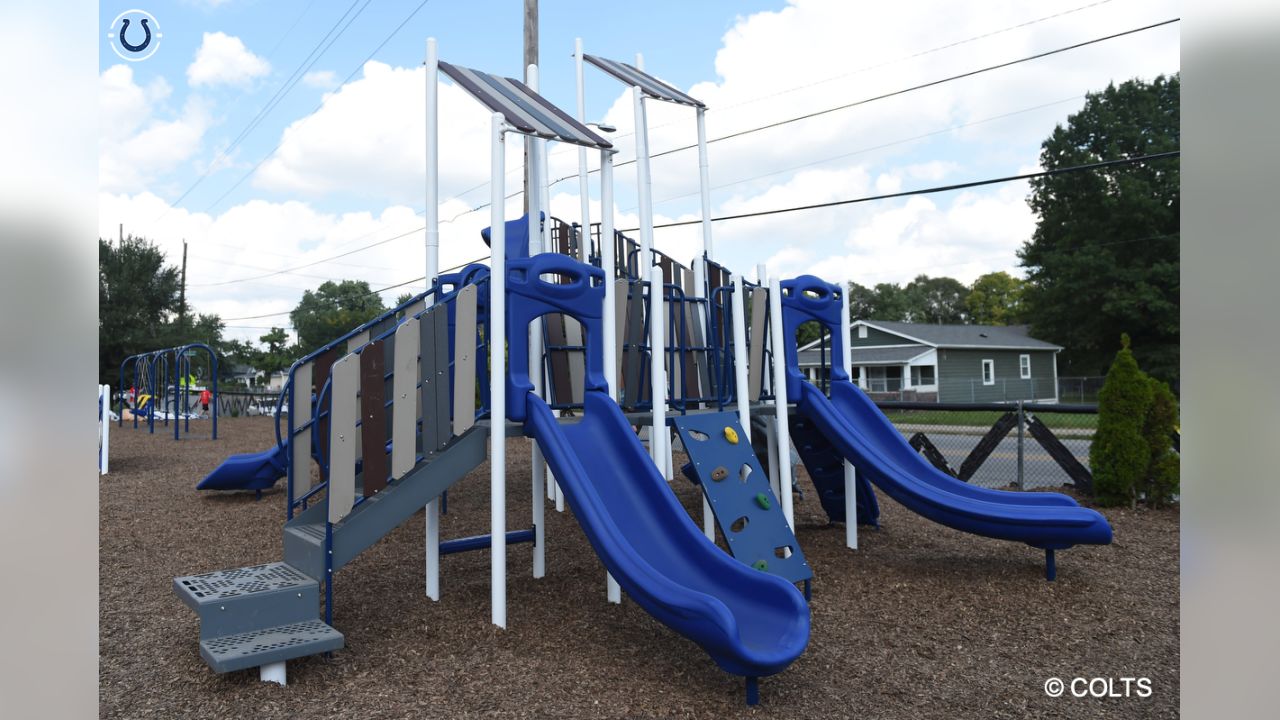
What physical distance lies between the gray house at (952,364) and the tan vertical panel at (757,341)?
30897 mm

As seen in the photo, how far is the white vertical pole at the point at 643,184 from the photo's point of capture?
24.5 ft

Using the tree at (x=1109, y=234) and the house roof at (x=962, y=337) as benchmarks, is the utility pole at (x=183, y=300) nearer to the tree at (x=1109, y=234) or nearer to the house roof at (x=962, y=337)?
the house roof at (x=962, y=337)

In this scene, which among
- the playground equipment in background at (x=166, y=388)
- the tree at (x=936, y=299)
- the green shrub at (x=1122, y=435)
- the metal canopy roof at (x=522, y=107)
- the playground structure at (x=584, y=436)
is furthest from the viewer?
the tree at (x=936, y=299)

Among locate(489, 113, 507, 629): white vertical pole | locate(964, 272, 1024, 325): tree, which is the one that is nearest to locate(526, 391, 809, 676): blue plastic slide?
locate(489, 113, 507, 629): white vertical pole

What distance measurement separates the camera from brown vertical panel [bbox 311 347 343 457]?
5008mm

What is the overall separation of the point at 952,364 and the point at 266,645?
127ft

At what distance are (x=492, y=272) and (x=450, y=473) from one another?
1342mm

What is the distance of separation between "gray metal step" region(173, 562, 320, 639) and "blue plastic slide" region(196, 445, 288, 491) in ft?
17.3

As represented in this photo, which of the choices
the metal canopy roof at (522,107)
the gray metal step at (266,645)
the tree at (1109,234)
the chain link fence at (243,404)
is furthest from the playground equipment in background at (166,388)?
the tree at (1109,234)

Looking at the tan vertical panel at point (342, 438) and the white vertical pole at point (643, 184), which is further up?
the white vertical pole at point (643, 184)

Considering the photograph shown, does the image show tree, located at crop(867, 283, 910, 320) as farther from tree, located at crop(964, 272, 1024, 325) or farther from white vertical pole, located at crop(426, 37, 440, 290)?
white vertical pole, located at crop(426, 37, 440, 290)

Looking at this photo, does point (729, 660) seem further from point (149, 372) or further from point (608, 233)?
point (149, 372)
